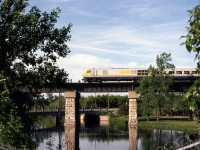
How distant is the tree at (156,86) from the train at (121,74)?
7.88 ft

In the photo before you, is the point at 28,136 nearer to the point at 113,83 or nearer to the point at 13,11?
the point at 13,11

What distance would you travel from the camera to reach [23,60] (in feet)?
63.4

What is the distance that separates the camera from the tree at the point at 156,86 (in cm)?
8969

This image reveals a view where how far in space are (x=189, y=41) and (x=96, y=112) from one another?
106 meters

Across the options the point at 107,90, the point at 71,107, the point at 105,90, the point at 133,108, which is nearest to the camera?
the point at 71,107

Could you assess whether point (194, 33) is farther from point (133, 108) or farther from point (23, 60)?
point (133, 108)

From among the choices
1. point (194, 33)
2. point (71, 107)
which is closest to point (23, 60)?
point (194, 33)

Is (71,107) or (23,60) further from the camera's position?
(71,107)

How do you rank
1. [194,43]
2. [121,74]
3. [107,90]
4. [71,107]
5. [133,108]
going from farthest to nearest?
[107,90] → [133,108] → [121,74] → [71,107] → [194,43]

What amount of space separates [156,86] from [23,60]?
75776 millimetres

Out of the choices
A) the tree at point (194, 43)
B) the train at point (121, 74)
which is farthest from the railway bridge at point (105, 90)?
the tree at point (194, 43)

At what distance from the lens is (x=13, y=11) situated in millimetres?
19609

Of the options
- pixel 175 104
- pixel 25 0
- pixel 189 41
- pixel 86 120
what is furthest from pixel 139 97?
pixel 189 41

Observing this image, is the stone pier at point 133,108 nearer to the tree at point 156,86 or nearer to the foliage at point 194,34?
the tree at point 156,86
